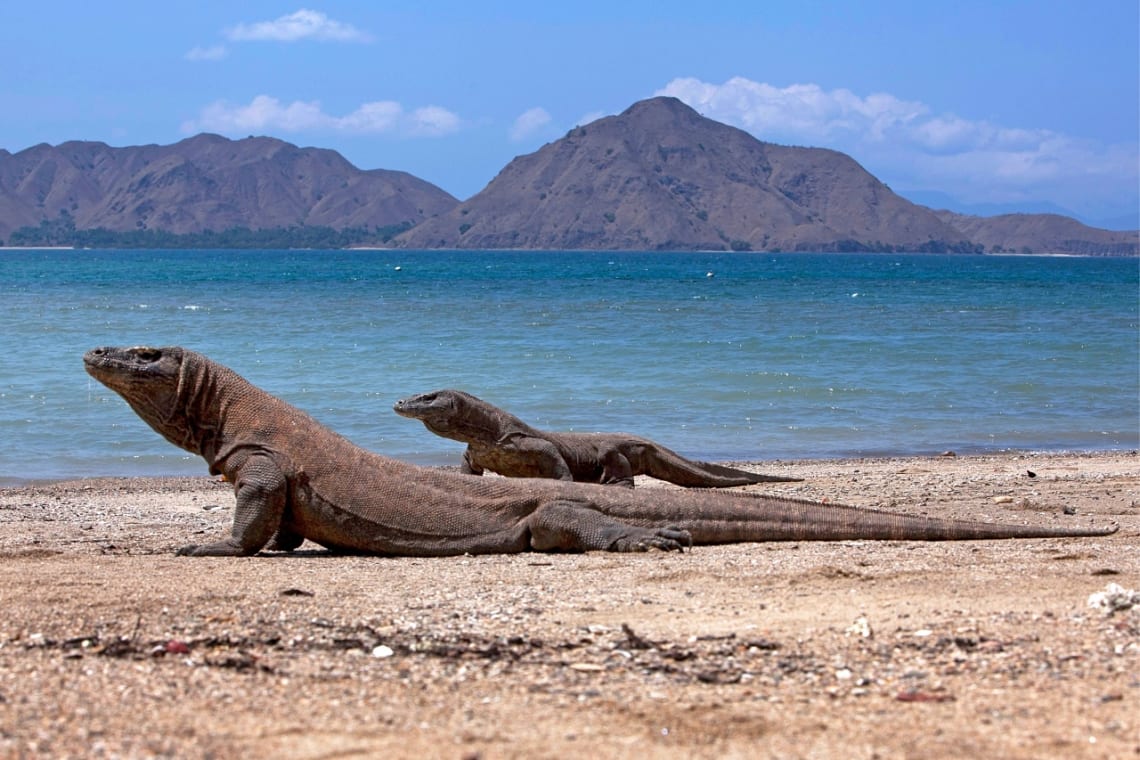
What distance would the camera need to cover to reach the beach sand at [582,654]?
411 cm

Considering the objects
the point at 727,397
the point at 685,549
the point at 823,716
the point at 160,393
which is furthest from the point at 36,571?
the point at 727,397

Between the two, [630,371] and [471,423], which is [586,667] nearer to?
[471,423]

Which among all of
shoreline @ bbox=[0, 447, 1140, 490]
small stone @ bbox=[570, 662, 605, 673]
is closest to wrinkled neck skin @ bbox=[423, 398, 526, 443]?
shoreline @ bbox=[0, 447, 1140, 490]

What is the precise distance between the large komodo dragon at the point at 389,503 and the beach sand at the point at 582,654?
197 millimetres

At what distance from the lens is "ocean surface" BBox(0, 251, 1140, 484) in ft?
56.5

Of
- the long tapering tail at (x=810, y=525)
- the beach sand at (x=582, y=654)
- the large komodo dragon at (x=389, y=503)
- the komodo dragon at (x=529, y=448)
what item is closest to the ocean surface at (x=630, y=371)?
the komodo dragon at (x=529, y=448)

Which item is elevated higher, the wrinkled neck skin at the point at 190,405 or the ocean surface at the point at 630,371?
the wrinkled neck skin at the point at 190,405

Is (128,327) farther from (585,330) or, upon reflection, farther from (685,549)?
(685,549)

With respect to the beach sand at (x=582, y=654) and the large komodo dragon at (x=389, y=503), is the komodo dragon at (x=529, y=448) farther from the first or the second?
the beach sand at (x=582, y=654)

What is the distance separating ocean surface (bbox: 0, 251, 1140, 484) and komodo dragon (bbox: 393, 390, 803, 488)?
14.8 ft

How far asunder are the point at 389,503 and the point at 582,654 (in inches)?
121

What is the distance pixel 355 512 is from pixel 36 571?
69.8 inches

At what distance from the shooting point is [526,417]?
747 inches

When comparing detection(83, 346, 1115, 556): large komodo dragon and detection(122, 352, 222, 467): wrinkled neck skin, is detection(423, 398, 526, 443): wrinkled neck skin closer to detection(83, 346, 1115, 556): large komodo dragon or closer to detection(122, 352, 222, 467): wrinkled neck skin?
detection(83, 346, 1115, 556): large komodo dragon
